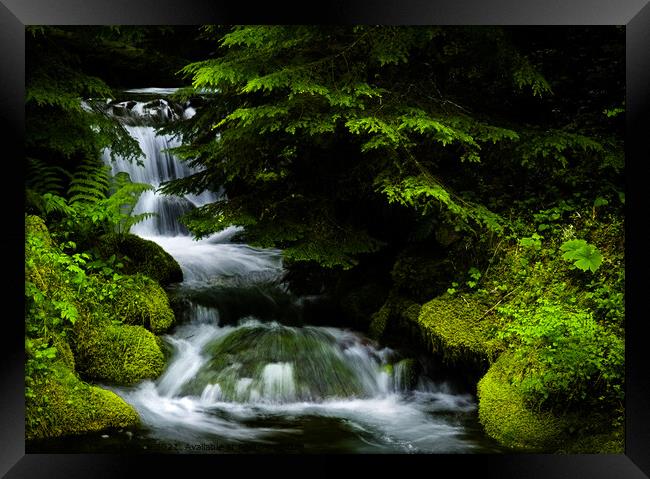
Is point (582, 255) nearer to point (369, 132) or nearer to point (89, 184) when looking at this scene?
point (369, 132)

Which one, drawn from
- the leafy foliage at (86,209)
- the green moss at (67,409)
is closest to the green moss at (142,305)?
the leafy foliage at (86,209)

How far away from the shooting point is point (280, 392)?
205 inches

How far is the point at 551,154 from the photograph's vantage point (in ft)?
17.9

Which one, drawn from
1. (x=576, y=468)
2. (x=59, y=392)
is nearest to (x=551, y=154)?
(x=576, y=468)

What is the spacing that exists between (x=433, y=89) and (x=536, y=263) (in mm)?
1884

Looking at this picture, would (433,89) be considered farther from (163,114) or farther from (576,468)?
(163,114)

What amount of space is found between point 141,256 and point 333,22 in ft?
15.2

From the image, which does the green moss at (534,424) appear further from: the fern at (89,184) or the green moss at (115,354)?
the fern at (89,184)

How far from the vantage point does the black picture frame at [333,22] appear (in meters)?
3.09

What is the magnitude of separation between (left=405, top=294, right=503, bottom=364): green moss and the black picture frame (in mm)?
1687

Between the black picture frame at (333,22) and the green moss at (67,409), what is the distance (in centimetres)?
65

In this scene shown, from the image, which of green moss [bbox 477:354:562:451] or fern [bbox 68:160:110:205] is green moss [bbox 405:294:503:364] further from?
fern [bbox 68:160:110:205]

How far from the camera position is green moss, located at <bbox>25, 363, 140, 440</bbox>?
3863mm

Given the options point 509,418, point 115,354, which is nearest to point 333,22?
point 509,418
